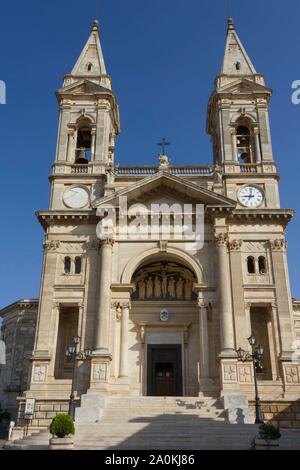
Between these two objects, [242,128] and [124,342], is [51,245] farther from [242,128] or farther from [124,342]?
[242,128]

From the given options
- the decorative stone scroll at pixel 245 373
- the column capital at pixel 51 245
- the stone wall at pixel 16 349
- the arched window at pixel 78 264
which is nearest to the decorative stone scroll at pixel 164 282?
the arched window at pixel 78 264

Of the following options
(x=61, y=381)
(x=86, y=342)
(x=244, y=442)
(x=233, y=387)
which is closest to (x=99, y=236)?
(x=86, y=342)

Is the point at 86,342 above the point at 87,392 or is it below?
above

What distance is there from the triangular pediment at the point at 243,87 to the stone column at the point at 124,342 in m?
16.4

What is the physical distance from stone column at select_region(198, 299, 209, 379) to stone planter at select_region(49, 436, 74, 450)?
32.6 feet

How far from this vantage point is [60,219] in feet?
Result: 90.2

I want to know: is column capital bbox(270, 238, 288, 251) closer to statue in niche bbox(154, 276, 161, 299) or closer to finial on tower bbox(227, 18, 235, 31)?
statue in niche bbox(154, 276, 161, 299)

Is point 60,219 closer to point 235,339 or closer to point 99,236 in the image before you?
point 99,236

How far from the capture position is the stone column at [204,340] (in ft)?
78.6

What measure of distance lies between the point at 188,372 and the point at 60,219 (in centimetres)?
1148

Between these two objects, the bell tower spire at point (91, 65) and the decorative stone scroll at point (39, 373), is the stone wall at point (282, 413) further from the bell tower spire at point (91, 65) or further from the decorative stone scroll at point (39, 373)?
the bell tower spire at point (91, 65)

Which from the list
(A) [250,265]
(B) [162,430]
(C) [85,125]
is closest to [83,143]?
(C) [85,125]

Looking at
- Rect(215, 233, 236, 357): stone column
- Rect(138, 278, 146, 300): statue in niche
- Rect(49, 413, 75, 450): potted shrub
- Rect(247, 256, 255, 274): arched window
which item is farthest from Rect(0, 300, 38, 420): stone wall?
Rect(49, 413, 75, 450): potted shrub

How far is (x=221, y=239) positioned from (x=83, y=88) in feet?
48.6
